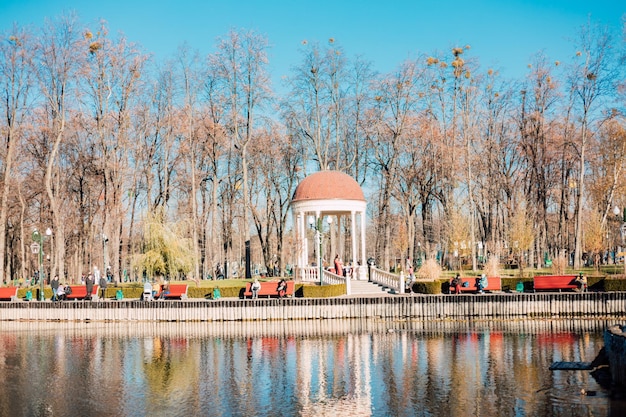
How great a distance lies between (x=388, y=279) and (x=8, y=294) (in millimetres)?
20768

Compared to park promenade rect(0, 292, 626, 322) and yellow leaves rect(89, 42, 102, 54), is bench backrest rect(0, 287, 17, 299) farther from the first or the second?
yellow leaves rect(89, 42, 102, 54)

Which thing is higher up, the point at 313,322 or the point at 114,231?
the point at 114,231

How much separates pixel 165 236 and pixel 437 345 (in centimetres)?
2140

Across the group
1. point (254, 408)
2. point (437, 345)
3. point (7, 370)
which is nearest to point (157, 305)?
point (7, 370)

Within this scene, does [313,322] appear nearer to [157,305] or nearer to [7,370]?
[157,305]

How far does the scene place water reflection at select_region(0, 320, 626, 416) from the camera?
16.6 meters

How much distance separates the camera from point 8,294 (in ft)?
129

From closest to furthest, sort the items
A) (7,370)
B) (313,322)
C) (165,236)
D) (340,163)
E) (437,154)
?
(7,370) < (313,322) < (165,236) < (437,154) < (340,163)

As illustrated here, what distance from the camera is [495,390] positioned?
58.1 feet

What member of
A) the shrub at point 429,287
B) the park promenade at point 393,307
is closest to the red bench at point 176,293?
the park promenade at point 393,307

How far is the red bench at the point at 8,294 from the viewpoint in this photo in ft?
129

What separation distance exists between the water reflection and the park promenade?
2.44 feet

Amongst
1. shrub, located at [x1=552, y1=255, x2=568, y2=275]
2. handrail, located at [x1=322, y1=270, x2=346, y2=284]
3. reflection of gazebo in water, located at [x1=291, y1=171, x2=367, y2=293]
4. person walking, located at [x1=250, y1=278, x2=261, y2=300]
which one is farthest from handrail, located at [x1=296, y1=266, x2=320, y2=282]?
shrub, located at [x1=552, y1=255, x2=568, y2=275]

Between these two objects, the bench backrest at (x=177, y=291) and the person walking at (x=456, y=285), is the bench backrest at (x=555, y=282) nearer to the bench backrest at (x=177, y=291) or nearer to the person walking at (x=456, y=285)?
the person walking at (x=456, y=285)
